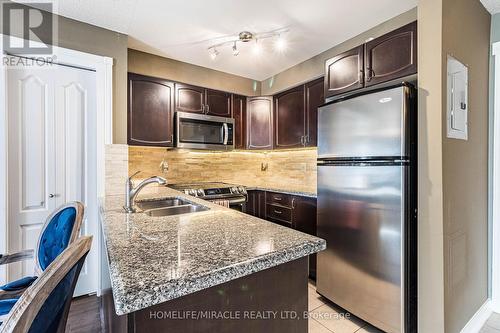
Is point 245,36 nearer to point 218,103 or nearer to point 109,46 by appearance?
point 218,103

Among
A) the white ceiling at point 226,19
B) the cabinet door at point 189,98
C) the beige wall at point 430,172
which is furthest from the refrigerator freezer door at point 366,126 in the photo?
the cabinet door at point 189,98

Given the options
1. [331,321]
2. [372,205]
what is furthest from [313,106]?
[331,321]

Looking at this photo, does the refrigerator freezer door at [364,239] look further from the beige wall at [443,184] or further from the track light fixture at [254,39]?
the track light fixture at [254,39]

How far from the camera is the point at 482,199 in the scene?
207 cm

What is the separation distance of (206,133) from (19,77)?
5.96 feet

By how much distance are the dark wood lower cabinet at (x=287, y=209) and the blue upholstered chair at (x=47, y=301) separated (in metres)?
2.24

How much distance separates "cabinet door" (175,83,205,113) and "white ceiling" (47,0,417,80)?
44 cm

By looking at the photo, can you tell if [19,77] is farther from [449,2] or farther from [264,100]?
[449,2]

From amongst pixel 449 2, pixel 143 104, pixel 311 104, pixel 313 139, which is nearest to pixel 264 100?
pixel 311 104

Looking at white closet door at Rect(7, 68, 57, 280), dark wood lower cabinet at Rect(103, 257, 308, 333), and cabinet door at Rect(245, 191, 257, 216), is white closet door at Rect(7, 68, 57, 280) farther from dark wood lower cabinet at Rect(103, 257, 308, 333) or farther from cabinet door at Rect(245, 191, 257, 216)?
cabinet door at Rect(245, 191, 257, 216)

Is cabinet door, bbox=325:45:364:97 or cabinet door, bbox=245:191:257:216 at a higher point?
cabinet door, bbox=325:45:364:97

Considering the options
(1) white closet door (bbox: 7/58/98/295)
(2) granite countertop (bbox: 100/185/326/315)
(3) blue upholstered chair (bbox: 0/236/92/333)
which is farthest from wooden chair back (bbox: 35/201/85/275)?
(1) white closet door (bbox: 7/58/98/295)

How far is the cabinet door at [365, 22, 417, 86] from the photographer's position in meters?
1.80

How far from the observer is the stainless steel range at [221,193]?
2.93 metres
